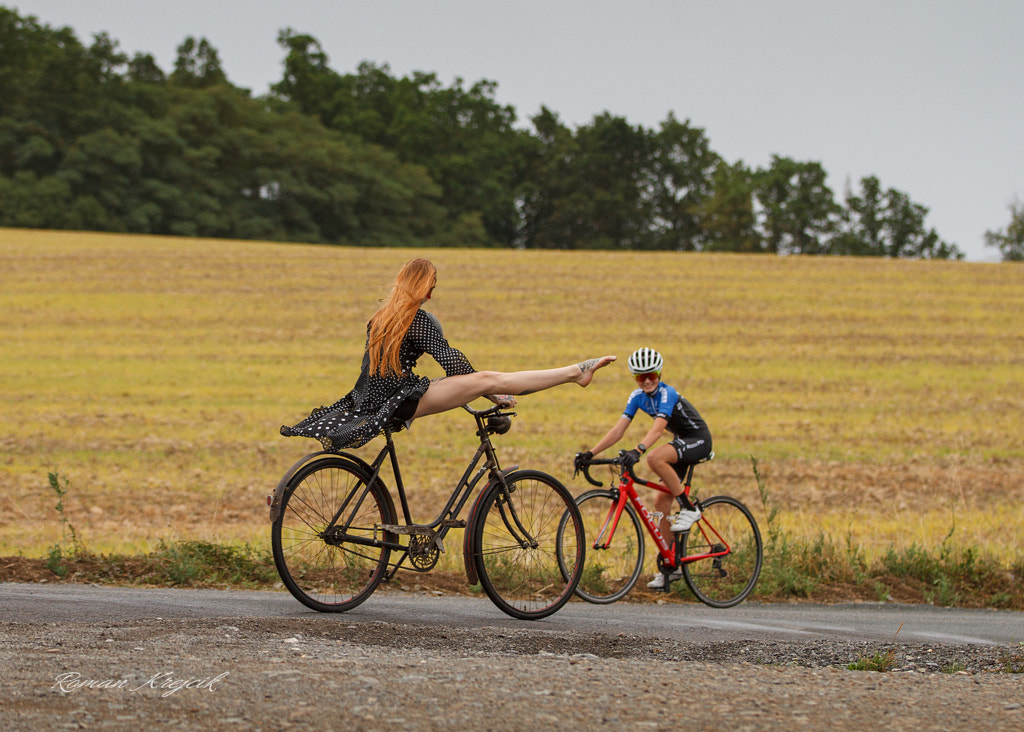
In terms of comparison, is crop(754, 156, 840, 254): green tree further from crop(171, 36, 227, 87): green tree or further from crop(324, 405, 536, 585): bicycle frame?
crop(324, 405, 536, 585): bicycle frame

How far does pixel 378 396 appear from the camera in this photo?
253 inches

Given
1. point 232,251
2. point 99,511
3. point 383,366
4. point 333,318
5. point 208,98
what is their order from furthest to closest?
point 208,98
point 232,251
point 333,318
point 99,511
point 383,366

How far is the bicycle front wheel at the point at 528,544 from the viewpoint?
6.65 m

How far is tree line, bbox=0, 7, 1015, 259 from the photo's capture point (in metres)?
74.1

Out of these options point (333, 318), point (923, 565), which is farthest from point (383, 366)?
point (333, 318)

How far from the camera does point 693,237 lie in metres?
96.3

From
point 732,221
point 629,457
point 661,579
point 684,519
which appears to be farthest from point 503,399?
point 732,221

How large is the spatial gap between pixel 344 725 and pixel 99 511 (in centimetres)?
981

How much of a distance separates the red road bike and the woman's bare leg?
1631 mm

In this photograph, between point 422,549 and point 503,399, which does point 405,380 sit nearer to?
point 503,399

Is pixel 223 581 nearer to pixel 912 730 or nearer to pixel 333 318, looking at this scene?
pixel 912 730

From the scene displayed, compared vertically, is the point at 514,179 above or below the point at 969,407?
above

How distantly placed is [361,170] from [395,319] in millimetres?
78344

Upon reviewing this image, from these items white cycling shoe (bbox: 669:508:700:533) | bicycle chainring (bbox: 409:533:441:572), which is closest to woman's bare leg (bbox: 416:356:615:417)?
bicycle chainring (bbox: 409:533:441:572)
